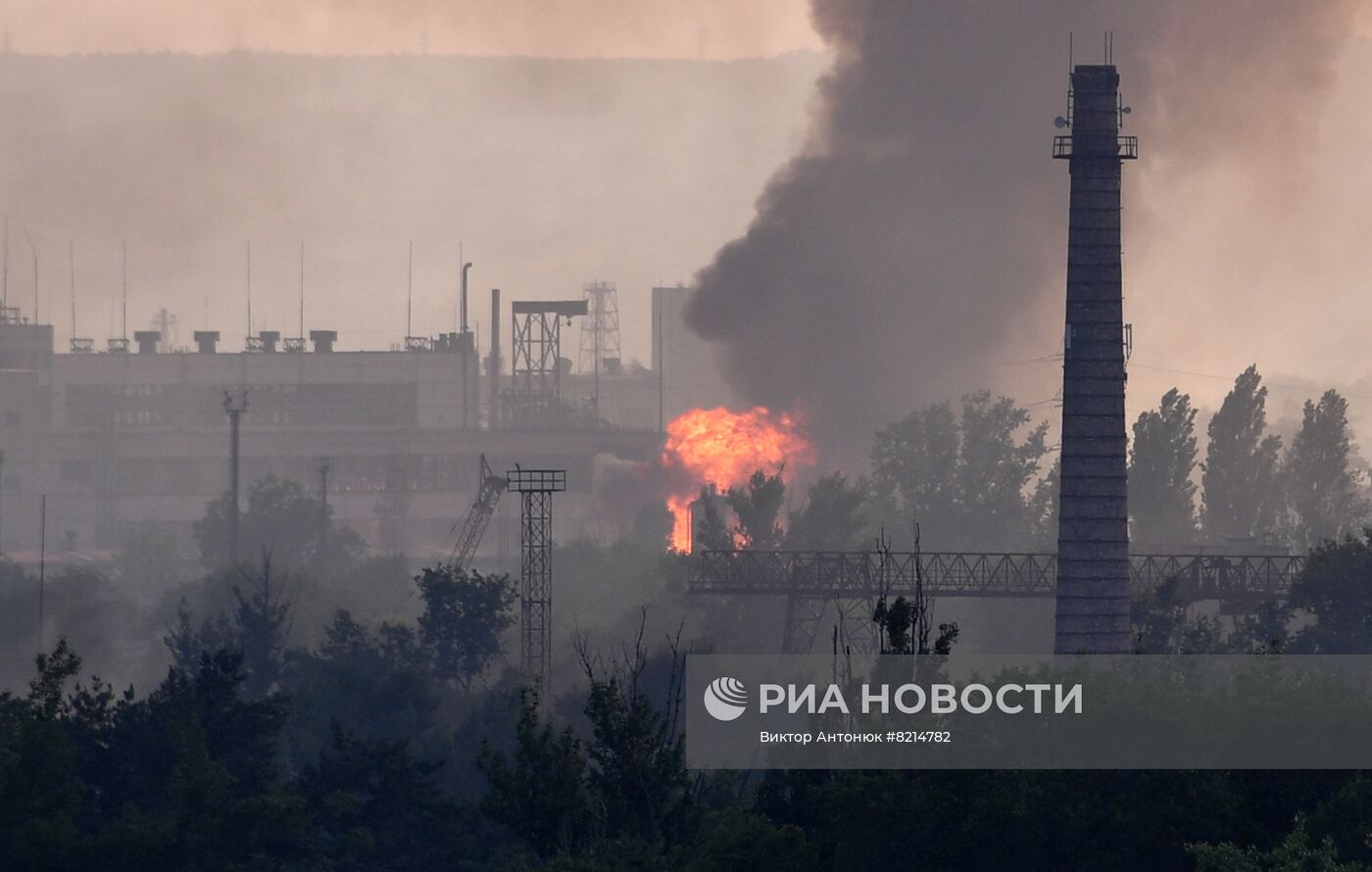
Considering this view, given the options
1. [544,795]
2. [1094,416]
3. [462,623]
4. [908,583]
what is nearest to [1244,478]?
[908,583]

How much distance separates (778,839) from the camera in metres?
45.2

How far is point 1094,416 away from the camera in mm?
72250

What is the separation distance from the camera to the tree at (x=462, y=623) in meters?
101

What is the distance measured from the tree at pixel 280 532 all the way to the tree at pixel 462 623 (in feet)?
163

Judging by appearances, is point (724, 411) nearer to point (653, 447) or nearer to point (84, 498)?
point (653, 447)

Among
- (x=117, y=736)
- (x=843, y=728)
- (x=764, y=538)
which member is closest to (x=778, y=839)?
(x=843, y=728)

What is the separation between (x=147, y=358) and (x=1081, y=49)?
84121 millimetres

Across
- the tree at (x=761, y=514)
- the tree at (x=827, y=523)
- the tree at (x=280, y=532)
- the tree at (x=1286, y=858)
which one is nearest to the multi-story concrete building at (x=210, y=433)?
the tree at (x=280, y=532)

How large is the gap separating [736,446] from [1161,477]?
27929 mm

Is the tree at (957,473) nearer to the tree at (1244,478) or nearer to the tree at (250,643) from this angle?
the tree at (1244,478)

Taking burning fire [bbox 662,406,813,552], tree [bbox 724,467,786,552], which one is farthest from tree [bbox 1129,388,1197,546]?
tree [bbox 724,467,786,552]

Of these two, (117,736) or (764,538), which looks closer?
(117,736)

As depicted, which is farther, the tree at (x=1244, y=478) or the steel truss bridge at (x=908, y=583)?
the tree at (x=1244, y=478)

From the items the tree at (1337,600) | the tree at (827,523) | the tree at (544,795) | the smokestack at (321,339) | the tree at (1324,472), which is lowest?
the tree at (544,795)
